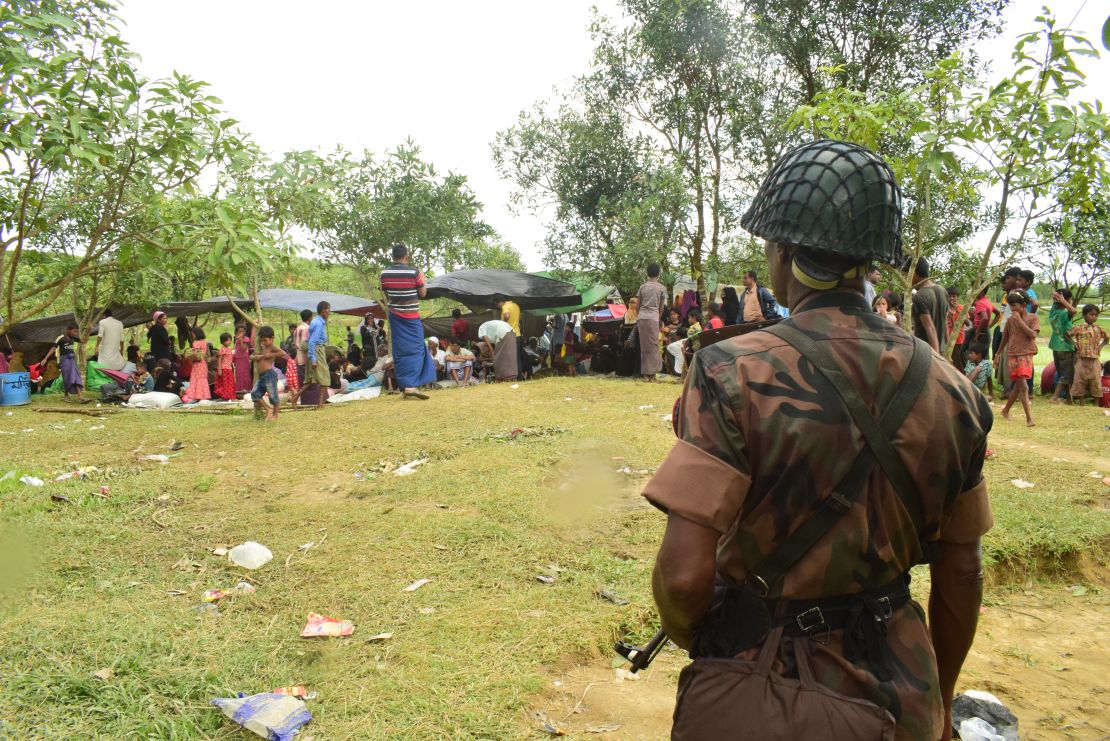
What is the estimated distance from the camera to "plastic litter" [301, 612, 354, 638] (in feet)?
11.1

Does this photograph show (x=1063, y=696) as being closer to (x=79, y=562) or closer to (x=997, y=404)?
(x=79, y=562)

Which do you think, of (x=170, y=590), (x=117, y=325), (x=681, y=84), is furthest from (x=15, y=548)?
(x=681, y=84)

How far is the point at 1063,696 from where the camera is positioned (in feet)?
10.3

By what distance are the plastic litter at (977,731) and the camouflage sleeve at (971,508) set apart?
158cm

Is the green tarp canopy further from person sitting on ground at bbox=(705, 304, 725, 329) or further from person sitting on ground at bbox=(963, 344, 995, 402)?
person sitting on ground at bbox=(963, 344, 995, 402)

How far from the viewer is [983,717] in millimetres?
2732

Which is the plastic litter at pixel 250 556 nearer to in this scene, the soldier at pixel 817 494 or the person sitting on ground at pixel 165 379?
the soldier at pixel 817 494

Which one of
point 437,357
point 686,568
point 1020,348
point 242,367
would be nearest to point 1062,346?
point 1020,348

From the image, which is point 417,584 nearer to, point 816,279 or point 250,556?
point 250,556

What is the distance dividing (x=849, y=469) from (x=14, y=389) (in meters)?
14.3

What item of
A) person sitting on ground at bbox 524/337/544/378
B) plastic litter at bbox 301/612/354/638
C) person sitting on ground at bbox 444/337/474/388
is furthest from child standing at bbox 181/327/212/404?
plastic litter at bbox 301/612/354/638

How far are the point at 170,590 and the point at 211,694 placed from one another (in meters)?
1.26

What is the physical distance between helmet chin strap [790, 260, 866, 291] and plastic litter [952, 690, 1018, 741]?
2.05 metres

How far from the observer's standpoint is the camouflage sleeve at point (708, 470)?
49.4 inches
